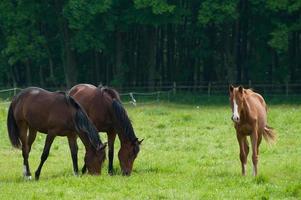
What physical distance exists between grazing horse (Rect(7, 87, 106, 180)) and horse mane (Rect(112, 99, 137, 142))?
757 millimetres

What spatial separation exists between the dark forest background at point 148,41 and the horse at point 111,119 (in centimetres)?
2570

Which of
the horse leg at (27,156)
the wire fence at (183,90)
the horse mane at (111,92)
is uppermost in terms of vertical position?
the horse mane at (111,92)

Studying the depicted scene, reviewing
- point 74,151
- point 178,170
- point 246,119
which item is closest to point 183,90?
point 178,170

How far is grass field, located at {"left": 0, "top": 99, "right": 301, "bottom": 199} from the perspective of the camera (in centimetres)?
1140

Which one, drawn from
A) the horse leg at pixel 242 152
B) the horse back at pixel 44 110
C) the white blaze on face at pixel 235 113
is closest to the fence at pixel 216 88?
the horse leg at pixel 242 152

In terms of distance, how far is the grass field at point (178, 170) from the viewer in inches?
449

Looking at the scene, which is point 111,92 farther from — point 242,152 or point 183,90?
point 183,90

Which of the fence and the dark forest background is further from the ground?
A: the dark forest background

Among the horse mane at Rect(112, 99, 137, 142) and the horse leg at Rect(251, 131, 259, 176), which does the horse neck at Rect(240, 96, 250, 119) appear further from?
the horse mane at Rect(112, 99, 137, 142)

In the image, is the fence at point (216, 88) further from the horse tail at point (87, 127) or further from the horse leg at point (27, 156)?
the horse tail at point (87, 127)

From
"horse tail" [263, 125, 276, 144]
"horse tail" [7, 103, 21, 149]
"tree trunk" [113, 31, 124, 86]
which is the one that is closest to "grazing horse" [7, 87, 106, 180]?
"horse tail" [7, 103, 21, 149]

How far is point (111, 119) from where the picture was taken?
14312 millimetres

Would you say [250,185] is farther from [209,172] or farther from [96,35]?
[96,35]

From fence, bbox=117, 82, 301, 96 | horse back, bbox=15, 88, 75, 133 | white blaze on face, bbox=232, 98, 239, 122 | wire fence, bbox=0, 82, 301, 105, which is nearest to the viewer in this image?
white blaze on face, bbox=232, 98, 239, 122
